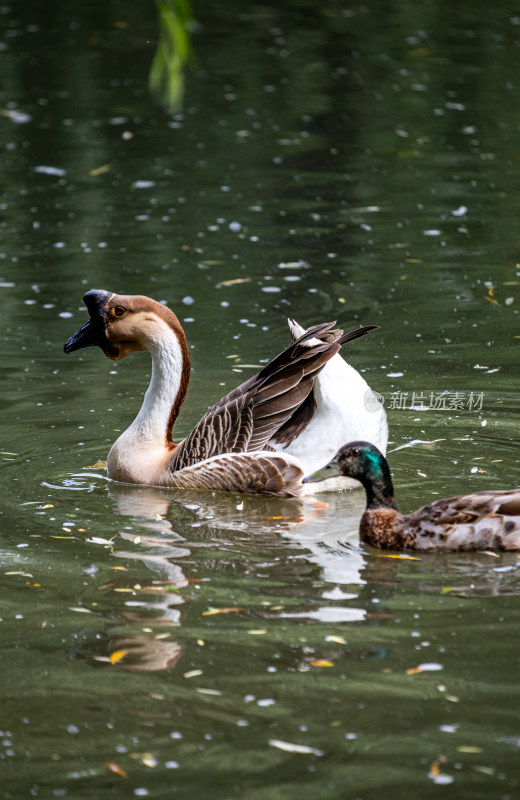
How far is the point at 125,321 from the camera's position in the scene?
9516 mm

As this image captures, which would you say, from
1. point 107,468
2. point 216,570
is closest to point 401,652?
A: point 216,570

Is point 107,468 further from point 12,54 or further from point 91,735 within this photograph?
point 12,54

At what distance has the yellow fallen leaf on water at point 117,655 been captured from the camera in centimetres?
618

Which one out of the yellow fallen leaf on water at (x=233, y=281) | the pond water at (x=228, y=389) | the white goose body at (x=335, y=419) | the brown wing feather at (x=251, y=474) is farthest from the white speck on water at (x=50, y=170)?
the white goose body at (x=335, y=419)

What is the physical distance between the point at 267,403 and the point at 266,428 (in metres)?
0.19

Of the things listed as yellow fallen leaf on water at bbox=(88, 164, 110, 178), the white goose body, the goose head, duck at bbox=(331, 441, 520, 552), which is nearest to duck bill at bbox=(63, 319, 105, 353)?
the goose head

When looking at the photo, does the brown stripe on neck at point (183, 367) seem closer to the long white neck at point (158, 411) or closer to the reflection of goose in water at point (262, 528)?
the long white neck at point (158, 411)

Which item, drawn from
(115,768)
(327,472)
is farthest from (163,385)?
(115,768)

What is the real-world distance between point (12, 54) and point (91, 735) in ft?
80.4

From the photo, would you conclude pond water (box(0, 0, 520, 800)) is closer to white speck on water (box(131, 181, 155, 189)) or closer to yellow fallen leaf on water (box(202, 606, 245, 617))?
yellow fallen leaf on water (box(202, 606, 245, 617))

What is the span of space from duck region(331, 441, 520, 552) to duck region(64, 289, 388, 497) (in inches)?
45.5

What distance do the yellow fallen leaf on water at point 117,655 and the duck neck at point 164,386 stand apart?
10.9 feet

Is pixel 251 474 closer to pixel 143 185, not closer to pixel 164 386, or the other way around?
pixel 164 386

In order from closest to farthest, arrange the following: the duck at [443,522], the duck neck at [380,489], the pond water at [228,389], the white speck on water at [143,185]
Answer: the pond water at [228,389] → the duck at [443,522] → the duck neck at [380,489] → the white speck on water at [143,185]
